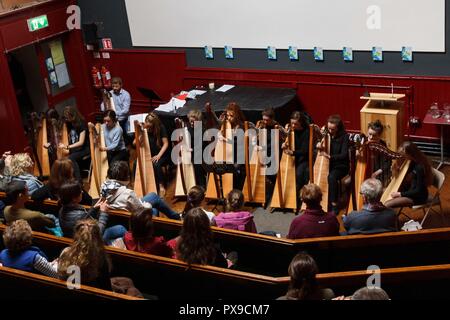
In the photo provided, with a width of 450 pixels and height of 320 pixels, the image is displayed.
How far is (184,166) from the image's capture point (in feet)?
24.9

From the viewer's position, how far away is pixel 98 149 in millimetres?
7855

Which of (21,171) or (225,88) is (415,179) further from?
(21,171)

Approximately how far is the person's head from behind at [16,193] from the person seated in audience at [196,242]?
157 centimetres

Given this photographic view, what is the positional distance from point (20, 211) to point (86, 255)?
1.32 metres

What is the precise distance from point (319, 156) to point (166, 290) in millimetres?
2751

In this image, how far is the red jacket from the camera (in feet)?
16.1

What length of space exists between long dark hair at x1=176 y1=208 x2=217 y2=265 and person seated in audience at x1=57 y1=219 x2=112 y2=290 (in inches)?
20.7

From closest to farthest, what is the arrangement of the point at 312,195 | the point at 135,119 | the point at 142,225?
the point at 142,225
the point at 312,195
the point at 135,119

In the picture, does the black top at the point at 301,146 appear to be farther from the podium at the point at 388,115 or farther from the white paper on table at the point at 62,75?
the white paper on table at the point at 62,75

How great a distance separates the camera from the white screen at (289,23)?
766 centimetres

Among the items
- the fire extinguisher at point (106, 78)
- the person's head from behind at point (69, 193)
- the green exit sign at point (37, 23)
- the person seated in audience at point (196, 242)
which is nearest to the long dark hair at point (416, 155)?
the person seated in audience at point (196, 242)

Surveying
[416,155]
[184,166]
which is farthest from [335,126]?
[184,166]

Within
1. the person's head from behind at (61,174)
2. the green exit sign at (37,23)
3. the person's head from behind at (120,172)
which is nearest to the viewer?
the person's head from behind at (120,172)
